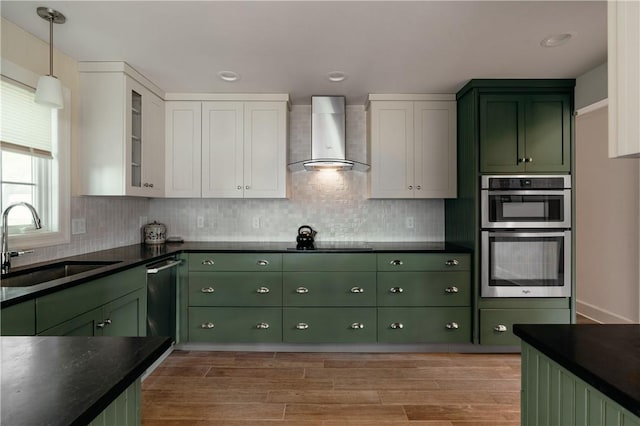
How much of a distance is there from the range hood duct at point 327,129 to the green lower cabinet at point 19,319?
2.32 m

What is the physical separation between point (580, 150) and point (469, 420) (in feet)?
12.5

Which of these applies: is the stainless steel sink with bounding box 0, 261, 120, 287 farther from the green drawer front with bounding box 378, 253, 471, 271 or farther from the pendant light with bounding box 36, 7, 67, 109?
the green drawer front with bounding box 378, 253, 471, 271

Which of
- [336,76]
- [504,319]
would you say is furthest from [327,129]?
[504,319]

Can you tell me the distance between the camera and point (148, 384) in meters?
2.64

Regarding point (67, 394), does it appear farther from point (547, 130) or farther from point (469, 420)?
point (547, 130)

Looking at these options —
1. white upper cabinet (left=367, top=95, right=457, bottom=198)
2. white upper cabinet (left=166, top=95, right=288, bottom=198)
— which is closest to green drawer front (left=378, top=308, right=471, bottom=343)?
white upper cabinet (left=367, top=95, right=457, bottom=198)

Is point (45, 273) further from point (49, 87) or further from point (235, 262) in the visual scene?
point (235, 262)

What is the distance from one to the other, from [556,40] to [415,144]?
1.36m

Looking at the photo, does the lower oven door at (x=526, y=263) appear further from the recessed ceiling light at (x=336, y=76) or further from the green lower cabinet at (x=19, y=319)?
the green lower cabinet at (x=19, y=319)

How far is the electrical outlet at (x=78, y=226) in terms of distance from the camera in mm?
2738

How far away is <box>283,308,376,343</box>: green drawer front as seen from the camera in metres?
3.18

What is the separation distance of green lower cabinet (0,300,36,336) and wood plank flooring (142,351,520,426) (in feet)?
3.13

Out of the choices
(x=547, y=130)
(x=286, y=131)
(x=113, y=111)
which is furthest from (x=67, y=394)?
(x=547, y=130)

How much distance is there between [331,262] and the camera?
319 cm
